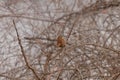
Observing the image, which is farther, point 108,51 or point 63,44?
point 108,51

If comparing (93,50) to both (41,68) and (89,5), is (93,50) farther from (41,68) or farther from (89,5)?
(89,5)

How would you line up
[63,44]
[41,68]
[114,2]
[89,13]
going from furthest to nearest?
1. [114,2]
2. [89,13]
3. [41,68]
4. [63,44]

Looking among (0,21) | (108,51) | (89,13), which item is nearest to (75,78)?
(108,51)

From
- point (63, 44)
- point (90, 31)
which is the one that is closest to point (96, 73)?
point (63, 44)

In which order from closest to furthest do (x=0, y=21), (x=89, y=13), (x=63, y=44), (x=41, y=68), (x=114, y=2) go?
(x=63, y=44) < (x=41, y=68) < (x=89, y=13) < (x=114, y=2) < (x=0, y=21)

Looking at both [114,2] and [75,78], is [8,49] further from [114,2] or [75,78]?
[75,78]

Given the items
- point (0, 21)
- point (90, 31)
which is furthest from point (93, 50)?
point (0, 21)

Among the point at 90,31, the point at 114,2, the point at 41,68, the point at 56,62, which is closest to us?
the point at 56,62

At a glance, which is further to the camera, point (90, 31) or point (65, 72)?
point (90, 31)

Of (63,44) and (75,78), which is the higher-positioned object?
(63,44)

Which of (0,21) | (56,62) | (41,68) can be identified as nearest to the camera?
(56,62)
